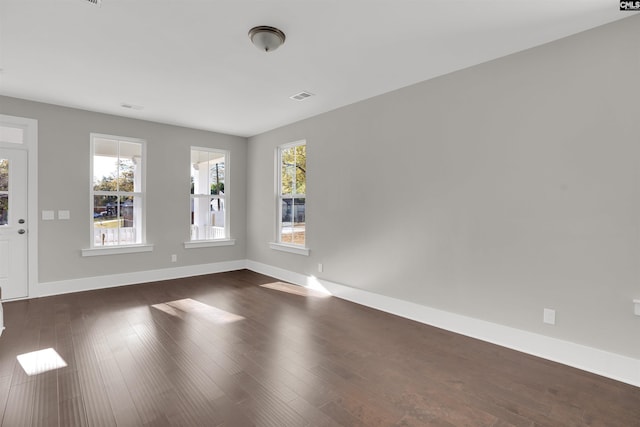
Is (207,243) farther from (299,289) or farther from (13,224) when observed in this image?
(13,224)

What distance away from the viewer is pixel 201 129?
586cm

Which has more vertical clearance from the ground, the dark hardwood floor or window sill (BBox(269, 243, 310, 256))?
window sill (BBox(269, 243, 310, 256))

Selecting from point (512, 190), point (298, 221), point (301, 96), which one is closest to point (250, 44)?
point (301, 96)

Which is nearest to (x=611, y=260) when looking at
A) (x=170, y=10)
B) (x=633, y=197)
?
(x=633, y=197)

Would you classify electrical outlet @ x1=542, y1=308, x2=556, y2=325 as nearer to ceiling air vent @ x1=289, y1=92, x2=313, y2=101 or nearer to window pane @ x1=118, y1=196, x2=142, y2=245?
ceiling air vent @ x1=289, y1=92, x2=313, y2=101

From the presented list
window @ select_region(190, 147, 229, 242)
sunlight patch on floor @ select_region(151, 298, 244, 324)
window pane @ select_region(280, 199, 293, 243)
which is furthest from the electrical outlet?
window @ select_region(190, 147, 229, 242)

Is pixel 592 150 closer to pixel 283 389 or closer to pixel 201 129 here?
pixel 283 389

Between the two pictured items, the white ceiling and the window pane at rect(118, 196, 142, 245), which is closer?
the white ceiling

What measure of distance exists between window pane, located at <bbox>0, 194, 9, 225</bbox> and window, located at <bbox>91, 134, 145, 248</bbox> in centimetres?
93

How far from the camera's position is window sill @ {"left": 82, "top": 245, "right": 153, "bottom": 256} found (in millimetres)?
4758

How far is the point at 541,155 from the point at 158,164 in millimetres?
5391

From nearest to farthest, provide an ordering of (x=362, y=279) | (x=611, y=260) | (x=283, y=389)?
(x=283, y=389) → (x=611, y=260) → (x=362, y=279)

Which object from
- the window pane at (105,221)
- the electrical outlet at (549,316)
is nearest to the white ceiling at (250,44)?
the window pane at (105,221)

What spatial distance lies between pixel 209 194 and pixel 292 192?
5.93ft
